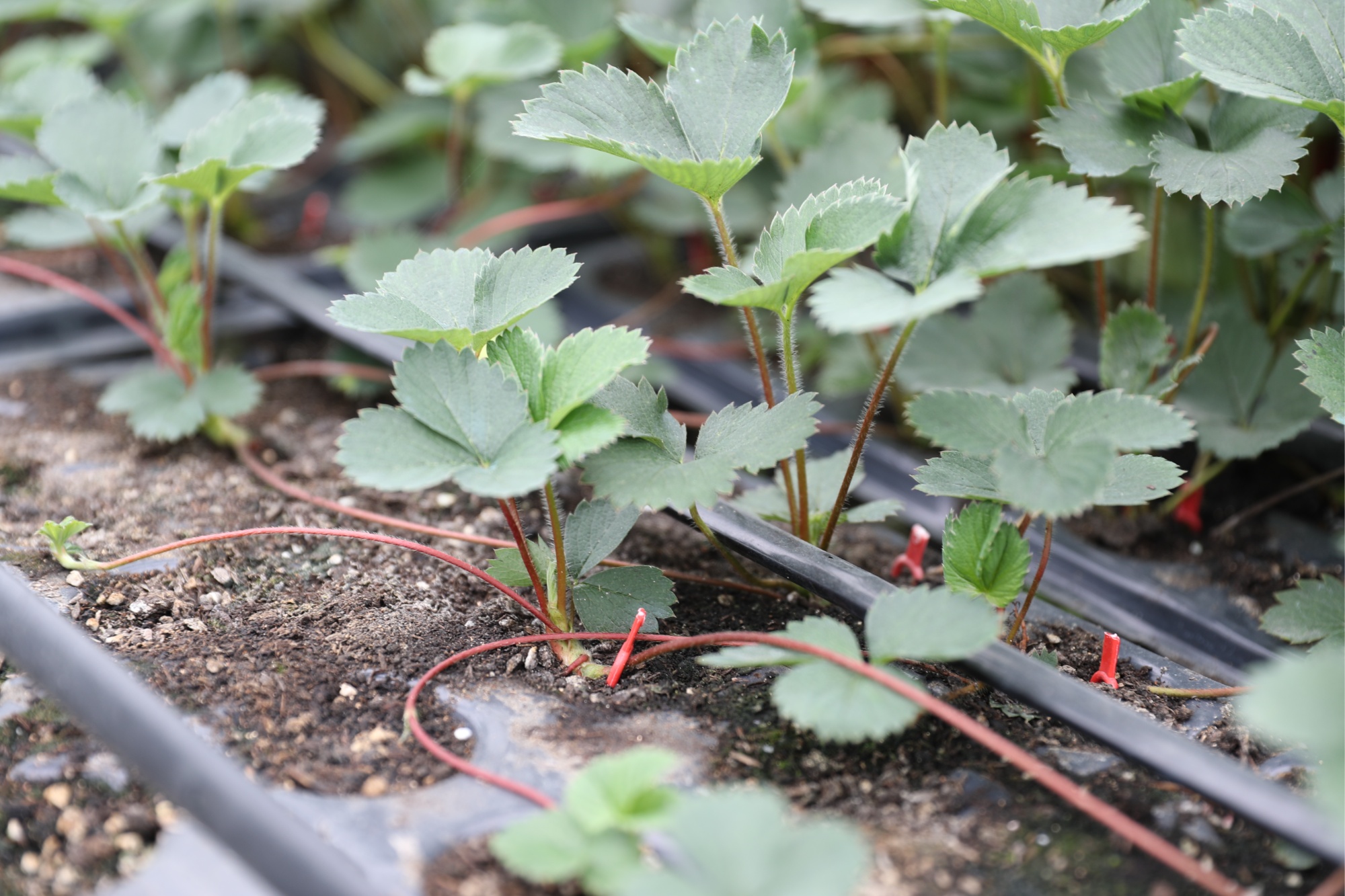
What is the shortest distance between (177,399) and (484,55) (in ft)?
1.99

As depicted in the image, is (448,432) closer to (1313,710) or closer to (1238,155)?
(1313,710)

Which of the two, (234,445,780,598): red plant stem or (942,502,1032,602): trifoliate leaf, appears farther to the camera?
(234,445,780,598): red plant stem

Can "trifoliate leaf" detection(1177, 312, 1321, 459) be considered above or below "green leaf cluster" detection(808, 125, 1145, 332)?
below

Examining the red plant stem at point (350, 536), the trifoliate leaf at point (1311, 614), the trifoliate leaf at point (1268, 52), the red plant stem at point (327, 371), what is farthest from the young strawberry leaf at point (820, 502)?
the red plant stem at point (327, 371)

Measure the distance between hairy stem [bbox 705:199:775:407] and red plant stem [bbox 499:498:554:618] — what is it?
8.9 inches

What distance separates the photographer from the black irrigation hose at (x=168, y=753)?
0.63 metres

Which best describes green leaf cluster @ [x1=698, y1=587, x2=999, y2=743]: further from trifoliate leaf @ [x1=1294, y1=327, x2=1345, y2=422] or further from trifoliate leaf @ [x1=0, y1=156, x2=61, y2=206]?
trifoliate leaf @ [x1=0, y1=156, x2=61, y2=206]

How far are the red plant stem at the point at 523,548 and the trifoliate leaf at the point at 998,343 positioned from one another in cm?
54

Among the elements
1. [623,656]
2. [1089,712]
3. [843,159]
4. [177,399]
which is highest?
[843,159]

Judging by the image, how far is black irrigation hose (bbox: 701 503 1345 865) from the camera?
0.66 metres

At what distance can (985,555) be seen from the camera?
0.83 m

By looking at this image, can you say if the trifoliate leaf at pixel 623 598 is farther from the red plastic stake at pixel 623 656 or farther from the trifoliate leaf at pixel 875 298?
the trifoliate leaf at pixel 875 298

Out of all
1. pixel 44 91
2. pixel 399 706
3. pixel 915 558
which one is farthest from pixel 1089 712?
pixel 44 91

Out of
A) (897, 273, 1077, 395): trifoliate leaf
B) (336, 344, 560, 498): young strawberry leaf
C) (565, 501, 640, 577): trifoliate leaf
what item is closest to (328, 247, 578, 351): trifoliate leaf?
(336, 344, 560, 498): young strawberry leaf
